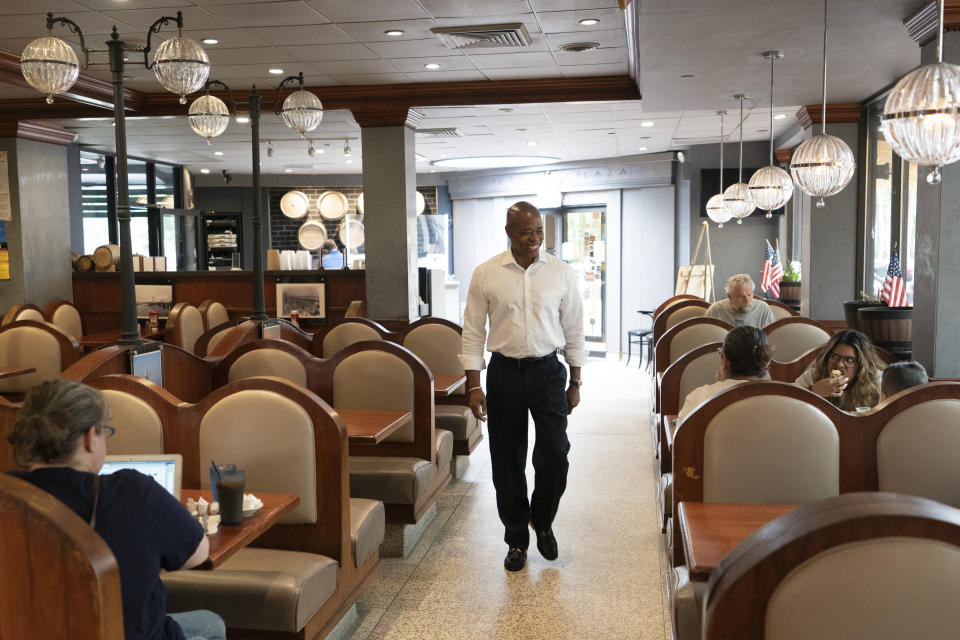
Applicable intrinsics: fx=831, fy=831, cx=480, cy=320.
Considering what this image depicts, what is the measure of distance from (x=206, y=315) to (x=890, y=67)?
6.66 meters

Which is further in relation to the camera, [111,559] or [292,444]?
[292,444]

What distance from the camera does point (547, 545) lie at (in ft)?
12.9

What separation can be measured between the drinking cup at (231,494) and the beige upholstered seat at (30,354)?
167 inches

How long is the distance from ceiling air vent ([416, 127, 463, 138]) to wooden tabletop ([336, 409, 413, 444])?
21.5 feet

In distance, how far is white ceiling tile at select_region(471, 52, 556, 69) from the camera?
673 cm

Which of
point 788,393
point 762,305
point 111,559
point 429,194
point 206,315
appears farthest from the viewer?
point 429,194

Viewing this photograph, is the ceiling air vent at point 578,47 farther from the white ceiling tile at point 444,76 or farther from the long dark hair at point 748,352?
the long dark hair at point 748,352

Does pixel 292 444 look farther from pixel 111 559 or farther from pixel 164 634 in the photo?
pixel 111 559

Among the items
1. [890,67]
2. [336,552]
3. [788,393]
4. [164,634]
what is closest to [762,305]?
[890,67]

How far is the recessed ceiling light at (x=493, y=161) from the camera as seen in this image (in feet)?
44.6

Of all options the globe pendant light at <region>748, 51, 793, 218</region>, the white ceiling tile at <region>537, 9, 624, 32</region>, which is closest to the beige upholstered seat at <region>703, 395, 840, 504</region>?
the white ceiling tile at <region>537, 9, 624, 32</region>

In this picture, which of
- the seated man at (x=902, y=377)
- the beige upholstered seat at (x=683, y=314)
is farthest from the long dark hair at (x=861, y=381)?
the beige upholstered seat at (x=683, y=314)

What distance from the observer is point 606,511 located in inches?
186

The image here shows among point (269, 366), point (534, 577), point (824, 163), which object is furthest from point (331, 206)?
point (534, 577)
